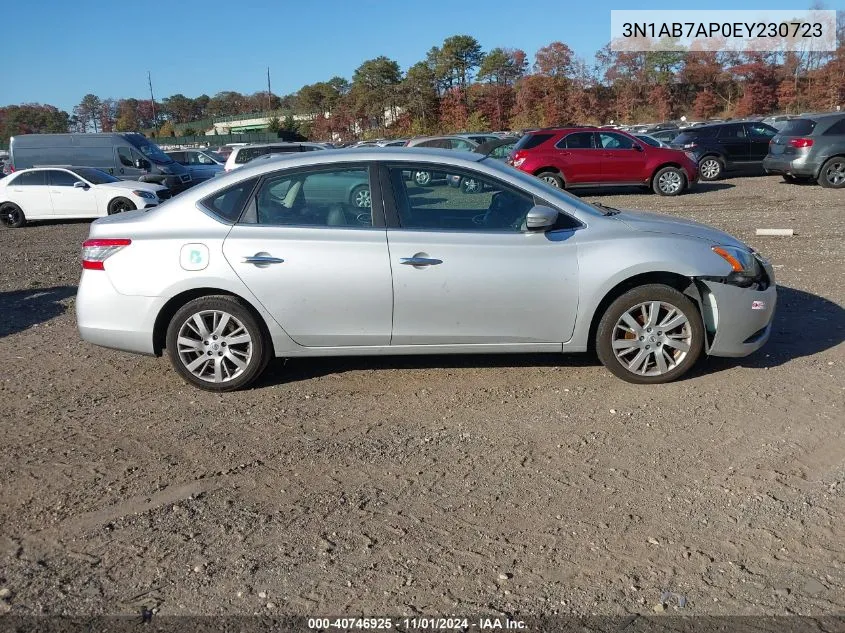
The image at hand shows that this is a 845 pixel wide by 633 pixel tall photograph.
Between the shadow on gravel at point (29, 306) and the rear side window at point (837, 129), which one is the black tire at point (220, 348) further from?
the rear side window at point (837, 129)

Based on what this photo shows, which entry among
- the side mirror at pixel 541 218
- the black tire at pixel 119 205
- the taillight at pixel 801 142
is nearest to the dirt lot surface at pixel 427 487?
the side mirror at pixel 541 218

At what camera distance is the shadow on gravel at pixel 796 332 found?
576cm

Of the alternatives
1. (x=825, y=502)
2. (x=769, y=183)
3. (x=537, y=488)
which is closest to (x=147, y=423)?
(x=537, y=488)

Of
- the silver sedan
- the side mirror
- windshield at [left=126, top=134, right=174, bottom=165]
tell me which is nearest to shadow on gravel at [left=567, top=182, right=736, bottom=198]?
windshield at [left=126, top=134, right=174, bottom=165]

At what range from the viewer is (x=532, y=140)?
18547mm

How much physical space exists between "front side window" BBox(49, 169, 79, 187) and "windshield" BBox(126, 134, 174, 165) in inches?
209

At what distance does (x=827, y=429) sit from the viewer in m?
4.56

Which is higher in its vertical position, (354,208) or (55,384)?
(354,208)

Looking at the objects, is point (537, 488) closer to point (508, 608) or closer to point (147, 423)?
point (508, 608)

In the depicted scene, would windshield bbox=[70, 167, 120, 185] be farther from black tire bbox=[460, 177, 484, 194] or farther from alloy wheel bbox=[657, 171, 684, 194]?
black tire bbox=[460, 177, 484, 194]

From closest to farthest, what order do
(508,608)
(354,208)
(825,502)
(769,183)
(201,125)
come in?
(508,608) → (825,502) → (354,208) → (769,183) → (201,125)

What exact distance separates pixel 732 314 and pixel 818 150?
14893mm

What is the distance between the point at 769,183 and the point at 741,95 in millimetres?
45917

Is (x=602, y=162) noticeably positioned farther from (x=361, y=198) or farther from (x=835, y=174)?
(x=361, y=198)
